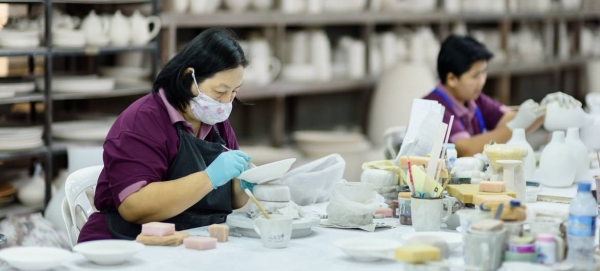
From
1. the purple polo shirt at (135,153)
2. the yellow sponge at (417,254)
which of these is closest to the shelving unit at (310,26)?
the purple polo shirt at (135,153)

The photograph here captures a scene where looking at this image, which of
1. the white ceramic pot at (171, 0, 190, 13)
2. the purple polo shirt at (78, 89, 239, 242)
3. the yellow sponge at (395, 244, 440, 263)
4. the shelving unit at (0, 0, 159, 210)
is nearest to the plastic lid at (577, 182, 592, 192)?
the yellow sponge at (395, 244, 440, 263)

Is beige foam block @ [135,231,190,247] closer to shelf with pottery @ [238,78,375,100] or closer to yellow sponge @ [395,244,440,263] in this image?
yellow sponge @ [395,244,440,263]

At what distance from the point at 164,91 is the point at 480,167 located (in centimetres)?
116

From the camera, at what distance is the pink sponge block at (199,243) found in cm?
240

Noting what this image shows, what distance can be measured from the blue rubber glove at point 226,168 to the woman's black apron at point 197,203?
0.20 meters

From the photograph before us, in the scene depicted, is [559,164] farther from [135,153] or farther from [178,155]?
[135,153]

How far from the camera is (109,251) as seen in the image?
222 centimetres

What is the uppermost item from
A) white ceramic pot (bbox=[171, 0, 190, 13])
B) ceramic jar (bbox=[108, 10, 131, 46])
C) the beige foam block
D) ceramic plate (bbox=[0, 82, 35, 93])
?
white ceramic pot (bbox=[171, 0, 190, 13])

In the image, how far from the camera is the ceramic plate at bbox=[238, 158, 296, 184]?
2.63 m

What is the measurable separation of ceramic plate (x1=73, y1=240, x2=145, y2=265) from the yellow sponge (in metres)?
0.67

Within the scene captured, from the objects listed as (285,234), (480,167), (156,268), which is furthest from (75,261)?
(480,167)

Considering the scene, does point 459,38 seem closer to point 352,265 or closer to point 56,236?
point 56,236

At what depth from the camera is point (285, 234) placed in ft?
8.05

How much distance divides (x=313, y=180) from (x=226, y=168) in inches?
20.1
